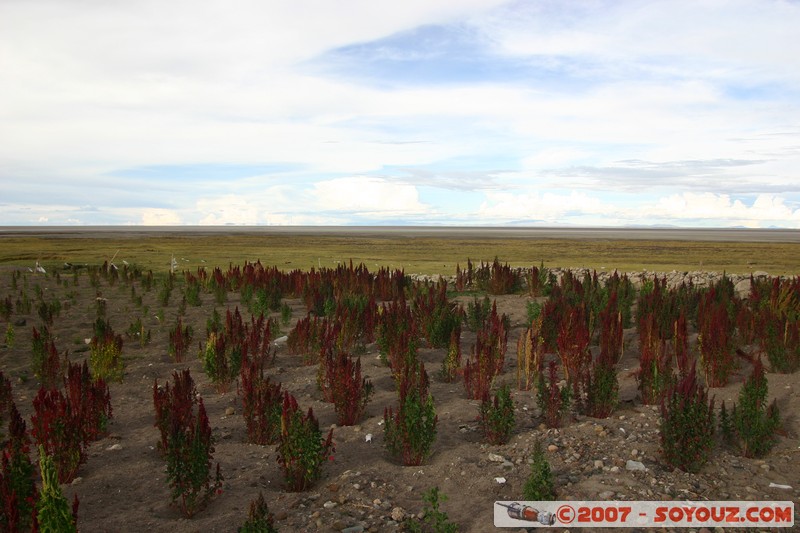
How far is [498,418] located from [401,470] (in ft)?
2.97

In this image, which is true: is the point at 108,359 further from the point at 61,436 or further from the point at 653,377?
the point at 653,377

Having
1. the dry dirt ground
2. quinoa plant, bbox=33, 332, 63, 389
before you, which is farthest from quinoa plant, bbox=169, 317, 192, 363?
quinoa plant, bbox=33, 332, 63, 389

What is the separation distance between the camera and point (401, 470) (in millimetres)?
4539

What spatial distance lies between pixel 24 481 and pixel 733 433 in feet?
16.6

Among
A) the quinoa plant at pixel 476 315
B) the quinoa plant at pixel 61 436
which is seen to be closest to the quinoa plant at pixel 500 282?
the quinoa plant at pixel 476 315

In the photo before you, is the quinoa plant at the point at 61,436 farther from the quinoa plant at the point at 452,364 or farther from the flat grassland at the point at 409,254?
the flat grassland at the point at 409,254

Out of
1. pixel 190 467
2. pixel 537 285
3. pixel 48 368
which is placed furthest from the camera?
pixel 537 285

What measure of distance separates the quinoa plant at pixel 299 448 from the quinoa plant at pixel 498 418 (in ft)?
4.60

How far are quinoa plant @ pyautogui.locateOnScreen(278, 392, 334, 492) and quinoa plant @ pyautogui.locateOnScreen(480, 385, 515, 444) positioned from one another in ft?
4.60

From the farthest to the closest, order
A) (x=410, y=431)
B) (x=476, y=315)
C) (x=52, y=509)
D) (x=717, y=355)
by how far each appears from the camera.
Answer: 1. (x=476, y=315)
2. (x=717, y=355)
3. (x=410, y=431)
4. (x=52, y=509)

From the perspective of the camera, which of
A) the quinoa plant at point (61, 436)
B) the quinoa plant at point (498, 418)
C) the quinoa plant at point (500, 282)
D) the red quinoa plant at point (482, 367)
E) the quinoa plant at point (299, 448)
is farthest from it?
the quinoa plant at point (500, 282)

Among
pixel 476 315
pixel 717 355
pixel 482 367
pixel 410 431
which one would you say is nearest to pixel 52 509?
pixel 410 431

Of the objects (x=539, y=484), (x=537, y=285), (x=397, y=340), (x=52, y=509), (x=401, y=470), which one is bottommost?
(x=401, y=470)

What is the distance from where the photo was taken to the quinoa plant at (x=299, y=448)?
4141mm
